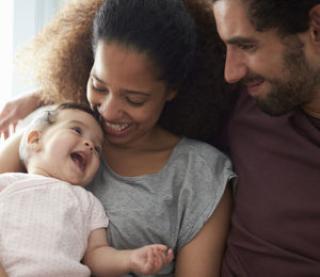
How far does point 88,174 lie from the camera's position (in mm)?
1400

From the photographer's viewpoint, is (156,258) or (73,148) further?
(73,148)

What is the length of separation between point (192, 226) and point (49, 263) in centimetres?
36

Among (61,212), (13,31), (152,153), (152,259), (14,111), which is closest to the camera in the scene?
(152,259)

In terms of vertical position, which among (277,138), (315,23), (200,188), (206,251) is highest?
(315,23)

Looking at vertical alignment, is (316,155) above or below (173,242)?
above

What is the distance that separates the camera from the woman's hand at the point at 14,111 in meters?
1.73

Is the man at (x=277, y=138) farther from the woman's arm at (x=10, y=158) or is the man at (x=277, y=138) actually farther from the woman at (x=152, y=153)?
the woman's arm at (x=10, y=158)

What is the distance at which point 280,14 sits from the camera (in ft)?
4.30

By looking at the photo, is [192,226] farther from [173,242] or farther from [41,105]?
[41,105]

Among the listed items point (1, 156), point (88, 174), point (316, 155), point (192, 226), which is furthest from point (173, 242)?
point (1, 156)

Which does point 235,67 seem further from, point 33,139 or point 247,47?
point 33,139

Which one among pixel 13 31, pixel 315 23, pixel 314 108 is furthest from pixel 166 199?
pixel 13 31

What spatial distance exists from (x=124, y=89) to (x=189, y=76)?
0.94 ft

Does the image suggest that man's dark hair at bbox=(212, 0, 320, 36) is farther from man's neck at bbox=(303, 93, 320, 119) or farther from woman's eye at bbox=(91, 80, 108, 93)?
woman's eye at bbox=(91, 80, 108, 93)
